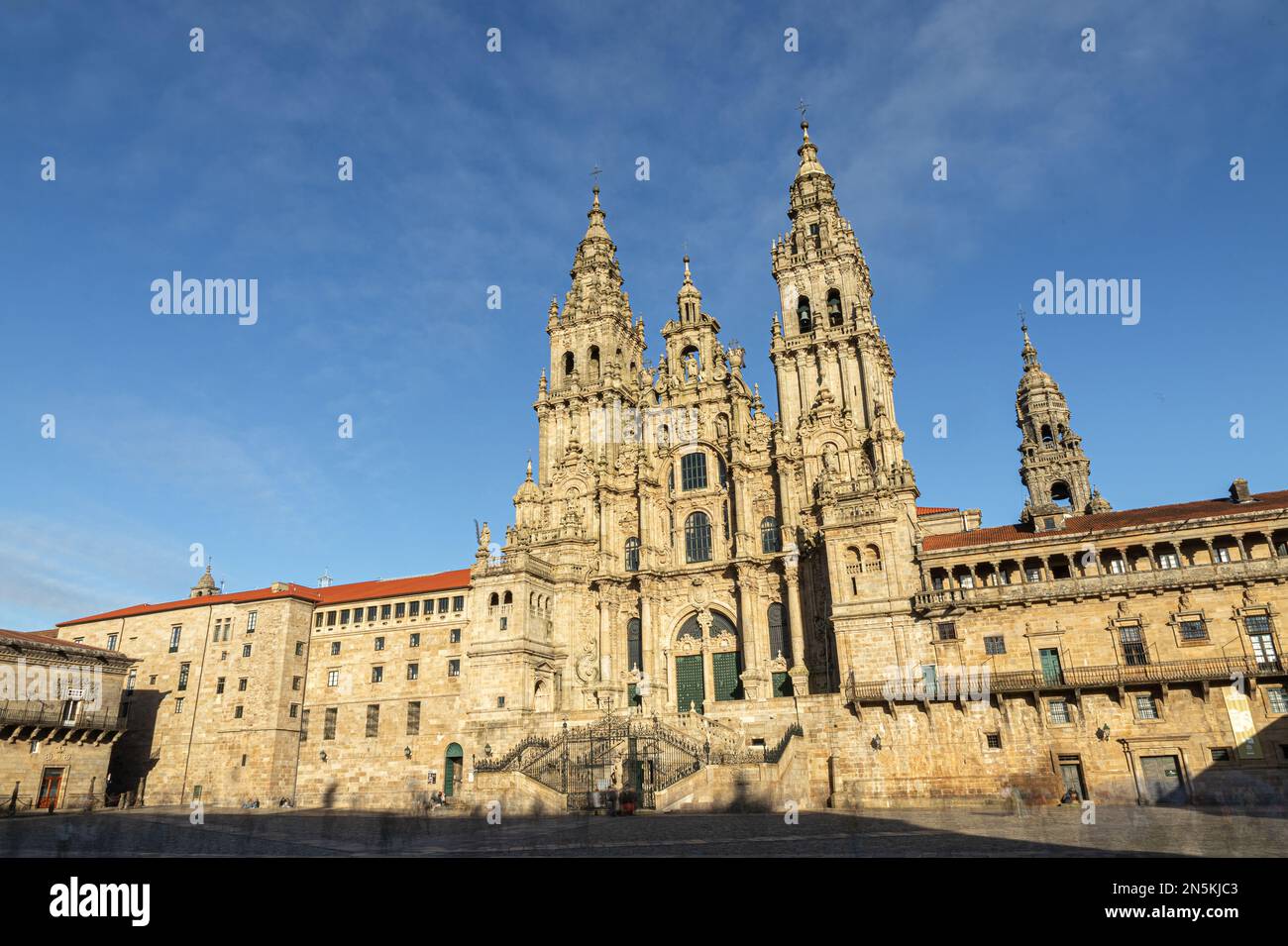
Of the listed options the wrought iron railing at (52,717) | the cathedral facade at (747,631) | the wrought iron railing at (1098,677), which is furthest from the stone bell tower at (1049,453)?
the wrought iron railing at (52,717)

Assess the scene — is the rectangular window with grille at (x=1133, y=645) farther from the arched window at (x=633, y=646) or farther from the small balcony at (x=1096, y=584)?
the arched window at (x=633, y=646)

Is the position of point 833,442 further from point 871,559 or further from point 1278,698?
point 1278,698

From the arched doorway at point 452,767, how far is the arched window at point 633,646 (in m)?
12.5

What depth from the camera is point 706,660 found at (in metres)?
55.1

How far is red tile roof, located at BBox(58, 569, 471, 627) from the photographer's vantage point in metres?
59.2

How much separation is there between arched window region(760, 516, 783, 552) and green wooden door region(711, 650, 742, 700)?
7.24 metres

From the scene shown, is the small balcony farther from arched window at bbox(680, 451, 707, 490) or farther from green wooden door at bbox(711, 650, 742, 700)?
arched window at bbox(680, 451, 707, 490)

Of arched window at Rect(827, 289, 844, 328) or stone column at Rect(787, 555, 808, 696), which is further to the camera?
arched window at Rect(827, 289, 844, 328)

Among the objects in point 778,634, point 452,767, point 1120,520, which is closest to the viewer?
point 1120,520

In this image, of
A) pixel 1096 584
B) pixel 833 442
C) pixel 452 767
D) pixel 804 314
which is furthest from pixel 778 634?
pixel 804 314

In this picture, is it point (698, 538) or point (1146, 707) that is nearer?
point (1146, 707)

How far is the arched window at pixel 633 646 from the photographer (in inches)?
2250

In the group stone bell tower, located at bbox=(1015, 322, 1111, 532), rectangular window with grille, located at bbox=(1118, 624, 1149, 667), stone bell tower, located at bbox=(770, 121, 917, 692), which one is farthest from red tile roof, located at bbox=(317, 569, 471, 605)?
stone bell tower, located at bbox=(1015, 322, 1111, 532)

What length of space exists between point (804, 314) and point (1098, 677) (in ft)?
104
